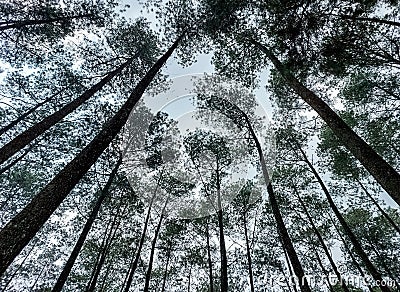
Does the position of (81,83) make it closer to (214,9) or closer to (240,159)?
(214,9)

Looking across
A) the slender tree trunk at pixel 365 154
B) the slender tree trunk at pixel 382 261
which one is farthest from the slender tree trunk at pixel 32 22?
the slender tree trunk at pixel 382 261

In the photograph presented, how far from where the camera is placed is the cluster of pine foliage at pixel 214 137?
20.3 feet

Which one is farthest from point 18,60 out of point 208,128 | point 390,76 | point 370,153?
point 390,76

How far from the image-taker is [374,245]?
16969 millimetres

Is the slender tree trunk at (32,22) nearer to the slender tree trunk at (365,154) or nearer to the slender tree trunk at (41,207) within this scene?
the slender tree trunk at (41,207)

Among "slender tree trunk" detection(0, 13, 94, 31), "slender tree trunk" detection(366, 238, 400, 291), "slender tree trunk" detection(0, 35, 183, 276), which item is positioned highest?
"slender tree trunk" detection(0, 13, 94, 31)

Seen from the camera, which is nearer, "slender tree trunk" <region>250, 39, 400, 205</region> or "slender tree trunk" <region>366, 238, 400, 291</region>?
"slender tree trunk" <region>250, 39, 400, 205</region>

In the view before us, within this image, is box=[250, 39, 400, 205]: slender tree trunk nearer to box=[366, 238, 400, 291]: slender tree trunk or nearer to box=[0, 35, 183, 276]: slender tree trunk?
box=[0, 35, 183, 276]: slender tree trunk

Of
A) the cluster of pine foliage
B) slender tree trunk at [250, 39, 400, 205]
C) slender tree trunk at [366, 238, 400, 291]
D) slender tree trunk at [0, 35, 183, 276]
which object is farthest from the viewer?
slender tree trunk at [366, 238, 400, 291]

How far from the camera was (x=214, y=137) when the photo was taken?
1519cm

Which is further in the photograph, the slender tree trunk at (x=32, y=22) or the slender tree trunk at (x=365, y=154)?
the slender tree trunk at (x=32, y=22)

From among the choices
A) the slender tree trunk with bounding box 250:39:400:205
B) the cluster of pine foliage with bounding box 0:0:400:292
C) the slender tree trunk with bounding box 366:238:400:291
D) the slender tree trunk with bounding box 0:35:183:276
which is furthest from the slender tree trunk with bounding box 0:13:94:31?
the slender tree trunk with bounding box 366:238:400:291

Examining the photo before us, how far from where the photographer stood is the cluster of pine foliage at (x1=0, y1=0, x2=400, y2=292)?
6.19 m

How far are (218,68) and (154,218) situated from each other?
35.9 ft
